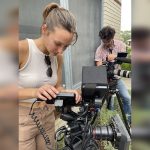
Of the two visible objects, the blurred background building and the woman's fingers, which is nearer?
the woman's fingers

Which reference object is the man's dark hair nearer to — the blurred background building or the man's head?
the man's head

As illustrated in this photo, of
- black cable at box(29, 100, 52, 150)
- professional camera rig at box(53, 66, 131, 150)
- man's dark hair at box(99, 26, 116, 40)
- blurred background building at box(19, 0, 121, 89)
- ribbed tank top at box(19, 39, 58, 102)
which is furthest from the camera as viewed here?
man's dark hair at box(99, 26, 116, 40)

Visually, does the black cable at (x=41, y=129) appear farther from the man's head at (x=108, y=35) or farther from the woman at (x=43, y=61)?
the man's head at (x=108, y=35)

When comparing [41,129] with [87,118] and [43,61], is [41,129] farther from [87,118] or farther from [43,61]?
[87,118]

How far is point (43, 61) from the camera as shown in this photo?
1.52m

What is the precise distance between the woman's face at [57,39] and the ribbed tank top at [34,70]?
0.20 ft

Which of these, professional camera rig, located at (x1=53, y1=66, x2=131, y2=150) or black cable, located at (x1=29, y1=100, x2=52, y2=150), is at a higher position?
professional camera rig, located at (x1=53, y1=66, x2=131, y2=150)

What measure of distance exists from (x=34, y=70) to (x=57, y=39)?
0.60 feet

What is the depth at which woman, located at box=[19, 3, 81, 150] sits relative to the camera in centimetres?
144

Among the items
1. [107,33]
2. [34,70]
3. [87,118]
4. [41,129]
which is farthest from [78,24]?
[87,118]

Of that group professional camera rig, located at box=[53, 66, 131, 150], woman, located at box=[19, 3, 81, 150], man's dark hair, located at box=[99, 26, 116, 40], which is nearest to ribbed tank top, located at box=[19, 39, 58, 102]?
woman, located at box=[19, 3, 81, 150]

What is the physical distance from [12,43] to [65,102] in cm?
58

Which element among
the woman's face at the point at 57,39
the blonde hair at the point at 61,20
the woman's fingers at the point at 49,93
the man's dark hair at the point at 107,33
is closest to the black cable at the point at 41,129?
the woman's face at the point at 57,39

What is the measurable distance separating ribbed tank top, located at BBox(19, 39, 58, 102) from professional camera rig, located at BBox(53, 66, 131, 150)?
1.33 feet
